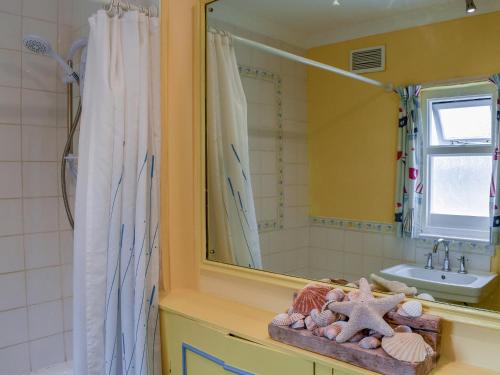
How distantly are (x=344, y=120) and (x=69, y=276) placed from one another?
1.52 metres

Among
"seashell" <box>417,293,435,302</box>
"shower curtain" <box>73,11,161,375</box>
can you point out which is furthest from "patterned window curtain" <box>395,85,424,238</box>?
"shower curtain" <box>73,11,161,375</box>

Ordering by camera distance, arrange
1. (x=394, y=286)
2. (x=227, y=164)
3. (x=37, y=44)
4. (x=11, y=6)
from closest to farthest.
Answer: (x=394, y=286), (x=227, y=164), (x=37, y=44), (x=11, y=6)

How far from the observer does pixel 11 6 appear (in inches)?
73.4

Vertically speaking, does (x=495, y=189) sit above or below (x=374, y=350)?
above

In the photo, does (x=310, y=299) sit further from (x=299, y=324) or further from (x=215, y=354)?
(x=215, y=354)

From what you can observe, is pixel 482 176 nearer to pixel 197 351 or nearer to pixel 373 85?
pixel 373 85

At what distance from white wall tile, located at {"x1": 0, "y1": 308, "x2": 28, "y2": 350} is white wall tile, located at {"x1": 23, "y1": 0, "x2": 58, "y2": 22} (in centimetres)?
138

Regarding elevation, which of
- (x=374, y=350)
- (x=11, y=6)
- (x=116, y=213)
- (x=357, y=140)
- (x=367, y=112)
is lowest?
(x=374, y=350)

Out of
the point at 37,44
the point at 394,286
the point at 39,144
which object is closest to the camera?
the point at 394,286

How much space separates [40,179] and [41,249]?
0.34m

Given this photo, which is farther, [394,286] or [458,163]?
[458,163]

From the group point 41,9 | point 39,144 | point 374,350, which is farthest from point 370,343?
point 41,9

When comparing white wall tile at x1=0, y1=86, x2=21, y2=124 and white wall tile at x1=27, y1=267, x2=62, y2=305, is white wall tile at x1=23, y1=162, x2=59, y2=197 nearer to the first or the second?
white wall tile at x1=0, y1=86, x2=21, y2=124

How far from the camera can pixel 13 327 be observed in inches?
75.0
